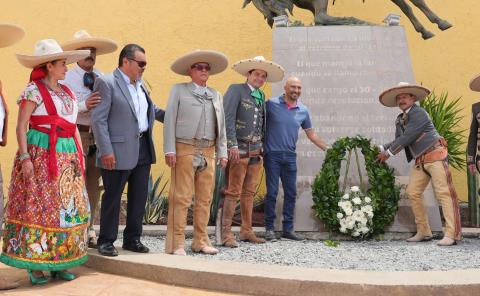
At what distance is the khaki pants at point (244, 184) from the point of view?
19.1ft

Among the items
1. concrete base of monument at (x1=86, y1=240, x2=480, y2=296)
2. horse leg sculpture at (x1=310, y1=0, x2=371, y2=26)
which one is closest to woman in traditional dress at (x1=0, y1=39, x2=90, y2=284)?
Result: concrete base of monument at (x1=86, y1=240, x2=480, y2=296)

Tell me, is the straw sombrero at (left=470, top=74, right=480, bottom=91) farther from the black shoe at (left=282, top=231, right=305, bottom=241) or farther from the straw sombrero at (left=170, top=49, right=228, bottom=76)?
the straw sombrero at (left=170, top=49, right=228, bottom=76)

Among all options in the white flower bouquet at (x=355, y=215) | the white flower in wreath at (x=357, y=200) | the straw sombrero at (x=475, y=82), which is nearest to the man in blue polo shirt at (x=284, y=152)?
the white flower bouquet at (x=355, y=215)

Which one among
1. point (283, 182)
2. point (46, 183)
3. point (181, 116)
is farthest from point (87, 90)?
point (283, 182)

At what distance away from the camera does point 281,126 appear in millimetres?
6312

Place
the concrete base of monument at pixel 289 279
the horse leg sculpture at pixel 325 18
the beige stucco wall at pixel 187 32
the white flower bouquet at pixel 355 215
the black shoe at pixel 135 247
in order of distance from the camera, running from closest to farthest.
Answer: the concrete base of monument at pixel 289 279 → the black shoe at pixel 135 247 → the white flower bouquet at pixel 355 215 → the horse leg sculpture at pixel 325 18 → the beige stucco wall at pixel 187 32

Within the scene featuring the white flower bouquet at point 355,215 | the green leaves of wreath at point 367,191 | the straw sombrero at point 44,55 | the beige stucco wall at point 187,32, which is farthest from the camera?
the beige stucco wall at point 187,32

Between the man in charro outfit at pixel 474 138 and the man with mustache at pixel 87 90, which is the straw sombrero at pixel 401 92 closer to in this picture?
the man in charro outfit at pixel 474 138

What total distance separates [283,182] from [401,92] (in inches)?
58.9

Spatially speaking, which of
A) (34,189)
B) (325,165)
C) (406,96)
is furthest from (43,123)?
(406,96)

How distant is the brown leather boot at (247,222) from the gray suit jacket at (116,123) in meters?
1.58

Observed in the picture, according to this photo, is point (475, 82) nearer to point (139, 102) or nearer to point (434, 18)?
point (434, 18)

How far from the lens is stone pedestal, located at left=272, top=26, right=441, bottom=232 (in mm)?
6977

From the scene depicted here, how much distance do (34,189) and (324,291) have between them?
1.98 meters
